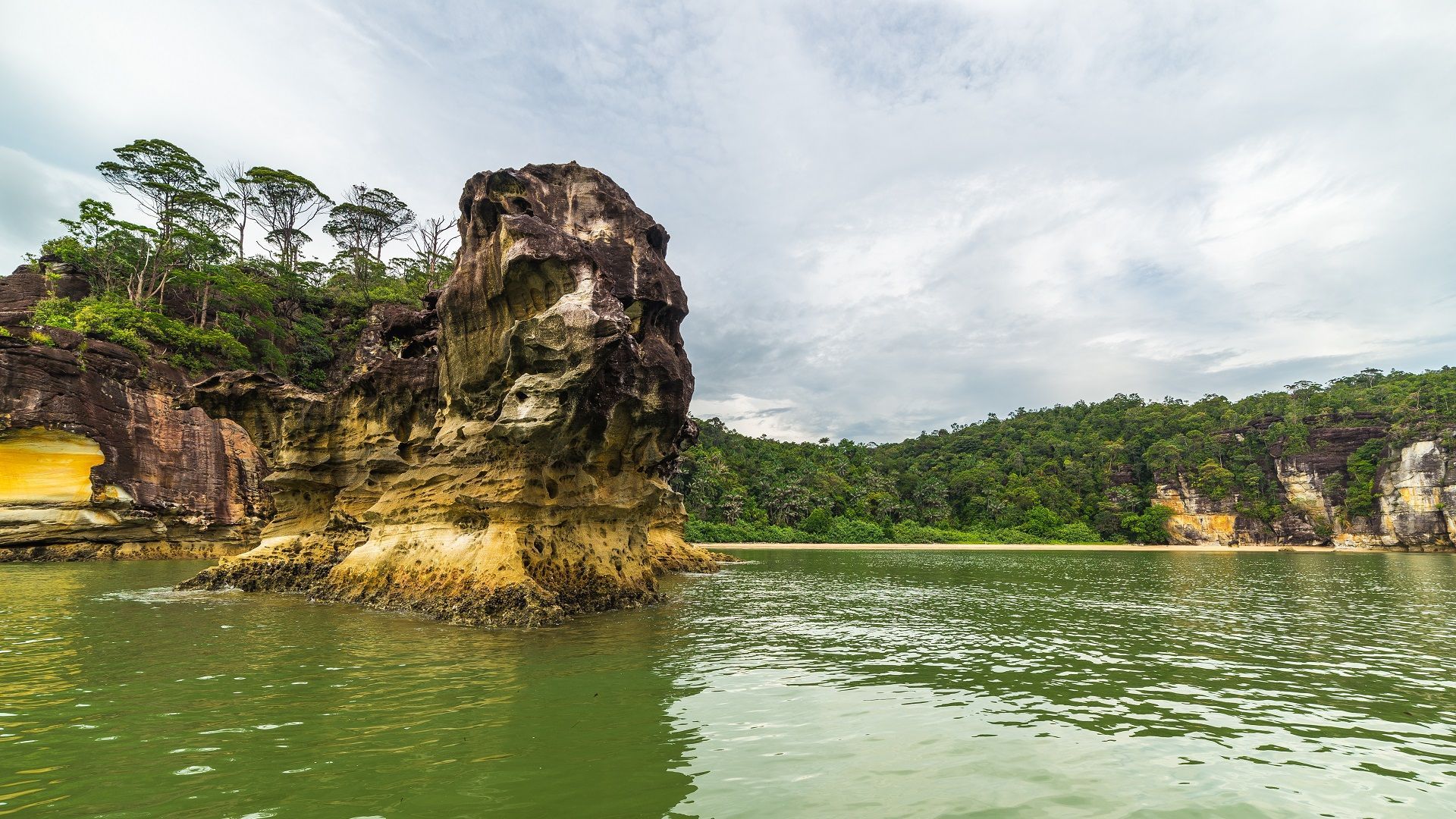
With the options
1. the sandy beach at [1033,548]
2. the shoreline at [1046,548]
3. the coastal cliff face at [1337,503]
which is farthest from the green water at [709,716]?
the coastal cliff face at [1337,503]

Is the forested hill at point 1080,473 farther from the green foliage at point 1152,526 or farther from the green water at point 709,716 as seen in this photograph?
the green water at point 709,716

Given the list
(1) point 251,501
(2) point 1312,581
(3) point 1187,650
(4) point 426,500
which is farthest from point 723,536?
(3) point 1187,650

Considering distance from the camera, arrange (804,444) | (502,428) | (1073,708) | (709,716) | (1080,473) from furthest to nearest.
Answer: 1. (804,444)
2. (1080,473)
3. (502,428)
4. (1073,708)
5. (709,716)

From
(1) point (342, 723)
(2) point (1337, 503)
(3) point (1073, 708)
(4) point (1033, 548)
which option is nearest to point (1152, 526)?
(2) point (1337, 503)

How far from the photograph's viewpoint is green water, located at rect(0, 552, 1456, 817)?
234 inches

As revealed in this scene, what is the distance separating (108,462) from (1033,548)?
82.0m

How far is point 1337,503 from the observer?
78.9 m

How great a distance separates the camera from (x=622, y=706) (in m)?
8.80

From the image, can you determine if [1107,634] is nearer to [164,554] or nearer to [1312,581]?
[1312,581]

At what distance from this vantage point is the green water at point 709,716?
19.5ft

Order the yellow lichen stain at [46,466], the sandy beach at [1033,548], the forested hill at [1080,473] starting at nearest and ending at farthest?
the yellow lichen stain at [46,466]
the sandy beach at [1033,548]
the forested hill at [1080,473]

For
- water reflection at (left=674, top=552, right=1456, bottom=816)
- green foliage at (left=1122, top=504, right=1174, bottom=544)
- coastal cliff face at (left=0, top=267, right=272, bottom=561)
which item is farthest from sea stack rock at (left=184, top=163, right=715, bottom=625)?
green foliage at (left=1122, top=504, right=1174, bottom=544)

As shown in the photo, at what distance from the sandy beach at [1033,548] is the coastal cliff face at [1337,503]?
2.46 metres

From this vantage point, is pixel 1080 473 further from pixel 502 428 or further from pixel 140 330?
pixel 140 330
